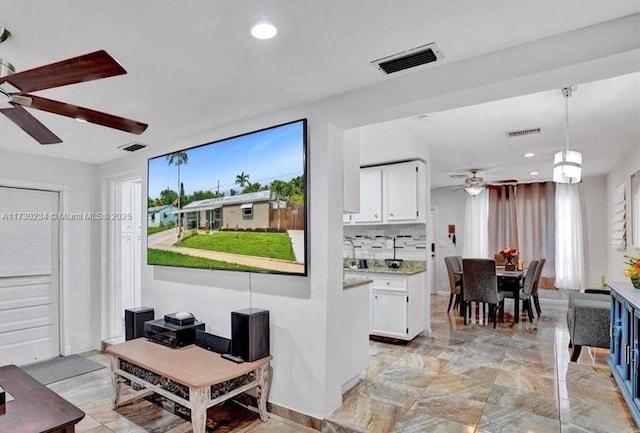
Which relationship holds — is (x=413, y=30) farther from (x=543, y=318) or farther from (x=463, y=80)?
(x=543, y=318)

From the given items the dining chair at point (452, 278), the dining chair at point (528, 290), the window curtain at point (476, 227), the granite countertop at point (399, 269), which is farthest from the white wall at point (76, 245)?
the window curtain at point (476, 227)

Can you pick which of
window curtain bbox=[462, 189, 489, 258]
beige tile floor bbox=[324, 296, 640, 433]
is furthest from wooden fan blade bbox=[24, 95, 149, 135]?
window curtain bbox=[462, 189, 489, 258]

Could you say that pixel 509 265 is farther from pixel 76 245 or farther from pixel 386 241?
pixel 76 245

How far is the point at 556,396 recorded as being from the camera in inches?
116

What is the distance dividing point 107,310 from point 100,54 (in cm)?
412

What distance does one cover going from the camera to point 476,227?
789 centimetres

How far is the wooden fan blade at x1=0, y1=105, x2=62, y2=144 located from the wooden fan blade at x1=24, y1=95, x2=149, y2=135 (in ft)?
0.39

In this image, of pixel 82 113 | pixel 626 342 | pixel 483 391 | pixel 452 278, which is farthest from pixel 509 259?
pixel 82 113

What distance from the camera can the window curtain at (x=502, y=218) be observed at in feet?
24.8

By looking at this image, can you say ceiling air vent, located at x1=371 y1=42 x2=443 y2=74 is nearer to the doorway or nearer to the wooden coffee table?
the wooden coffee table

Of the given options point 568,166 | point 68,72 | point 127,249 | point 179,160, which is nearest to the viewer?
point 68,72

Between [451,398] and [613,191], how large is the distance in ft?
16.7

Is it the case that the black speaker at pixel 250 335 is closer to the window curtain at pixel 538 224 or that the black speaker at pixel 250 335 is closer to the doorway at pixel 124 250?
the doorway at pixel 124 250

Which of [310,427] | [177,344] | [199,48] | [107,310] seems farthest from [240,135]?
[107,310]
